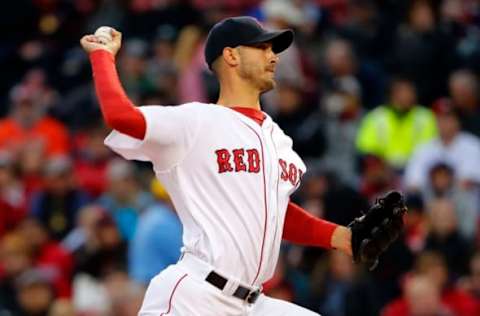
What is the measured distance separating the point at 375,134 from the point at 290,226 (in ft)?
17.8

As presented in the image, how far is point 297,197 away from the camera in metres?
11.1

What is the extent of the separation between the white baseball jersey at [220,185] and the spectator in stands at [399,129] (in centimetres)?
574

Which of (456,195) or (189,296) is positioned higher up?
(189,296)

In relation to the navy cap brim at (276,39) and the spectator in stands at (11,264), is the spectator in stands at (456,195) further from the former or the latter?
the navy cap brim at (276,39)

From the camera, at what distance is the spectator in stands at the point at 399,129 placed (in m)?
Result: 11.7

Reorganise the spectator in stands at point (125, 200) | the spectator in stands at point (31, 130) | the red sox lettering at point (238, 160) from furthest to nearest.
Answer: the spectator in stands at point (31, 130) → the spectator in stands at point (125, 200) → the red sox lettering at point (238, 160)

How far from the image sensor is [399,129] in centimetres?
1182

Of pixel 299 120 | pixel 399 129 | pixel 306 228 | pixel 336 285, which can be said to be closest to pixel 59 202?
pixel 299 120

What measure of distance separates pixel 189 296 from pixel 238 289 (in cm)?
20

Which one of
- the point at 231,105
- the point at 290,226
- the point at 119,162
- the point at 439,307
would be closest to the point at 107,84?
the point at 231,105

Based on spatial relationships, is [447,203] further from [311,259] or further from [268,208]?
[268,208]

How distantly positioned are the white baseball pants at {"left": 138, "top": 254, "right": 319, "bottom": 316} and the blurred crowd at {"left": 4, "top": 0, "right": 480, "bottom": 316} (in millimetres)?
3708

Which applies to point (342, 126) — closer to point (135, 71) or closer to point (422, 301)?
point (135, 71)

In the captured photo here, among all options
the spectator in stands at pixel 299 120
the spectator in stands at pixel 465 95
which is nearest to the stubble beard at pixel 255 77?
the spectator in stands at pixel 299 120
